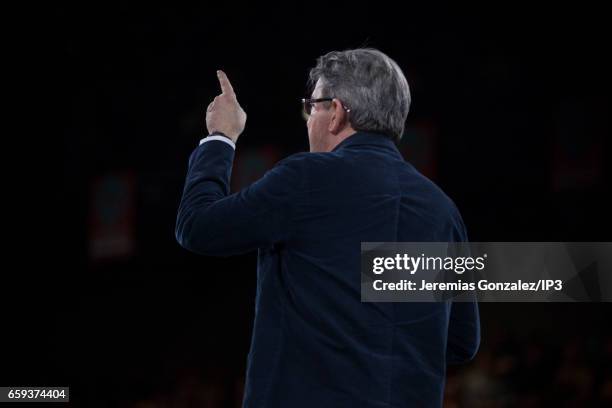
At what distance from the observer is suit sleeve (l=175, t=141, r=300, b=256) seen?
1534 mm

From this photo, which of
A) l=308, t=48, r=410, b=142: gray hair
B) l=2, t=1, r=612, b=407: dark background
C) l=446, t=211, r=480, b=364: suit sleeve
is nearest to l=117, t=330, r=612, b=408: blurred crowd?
l=2, t=1, r=612, b=407: dark background

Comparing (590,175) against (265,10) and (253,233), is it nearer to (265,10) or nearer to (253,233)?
(265,10)

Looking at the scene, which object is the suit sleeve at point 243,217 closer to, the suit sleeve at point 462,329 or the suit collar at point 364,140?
the suit collar at point 364,140

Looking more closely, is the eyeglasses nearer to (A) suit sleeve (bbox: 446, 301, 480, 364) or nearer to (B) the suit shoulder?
(B) the suit shoulder

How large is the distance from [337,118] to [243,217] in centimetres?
34

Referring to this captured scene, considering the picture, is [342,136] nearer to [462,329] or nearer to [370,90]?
[370,90]

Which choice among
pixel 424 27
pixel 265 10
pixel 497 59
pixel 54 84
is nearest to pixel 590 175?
pixel 497 59

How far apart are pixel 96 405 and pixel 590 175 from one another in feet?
17.0

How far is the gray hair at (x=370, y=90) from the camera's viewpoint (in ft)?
5.67

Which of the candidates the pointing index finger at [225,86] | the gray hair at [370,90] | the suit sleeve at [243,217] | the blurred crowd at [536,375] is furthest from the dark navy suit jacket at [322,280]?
the blurred crowd at [536,375]

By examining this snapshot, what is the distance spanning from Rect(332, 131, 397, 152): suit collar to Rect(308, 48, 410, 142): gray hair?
1cm

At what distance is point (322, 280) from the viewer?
157 centimetres

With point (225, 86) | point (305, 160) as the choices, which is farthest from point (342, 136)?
point (225, 86)

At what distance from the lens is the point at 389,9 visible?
7191mm
